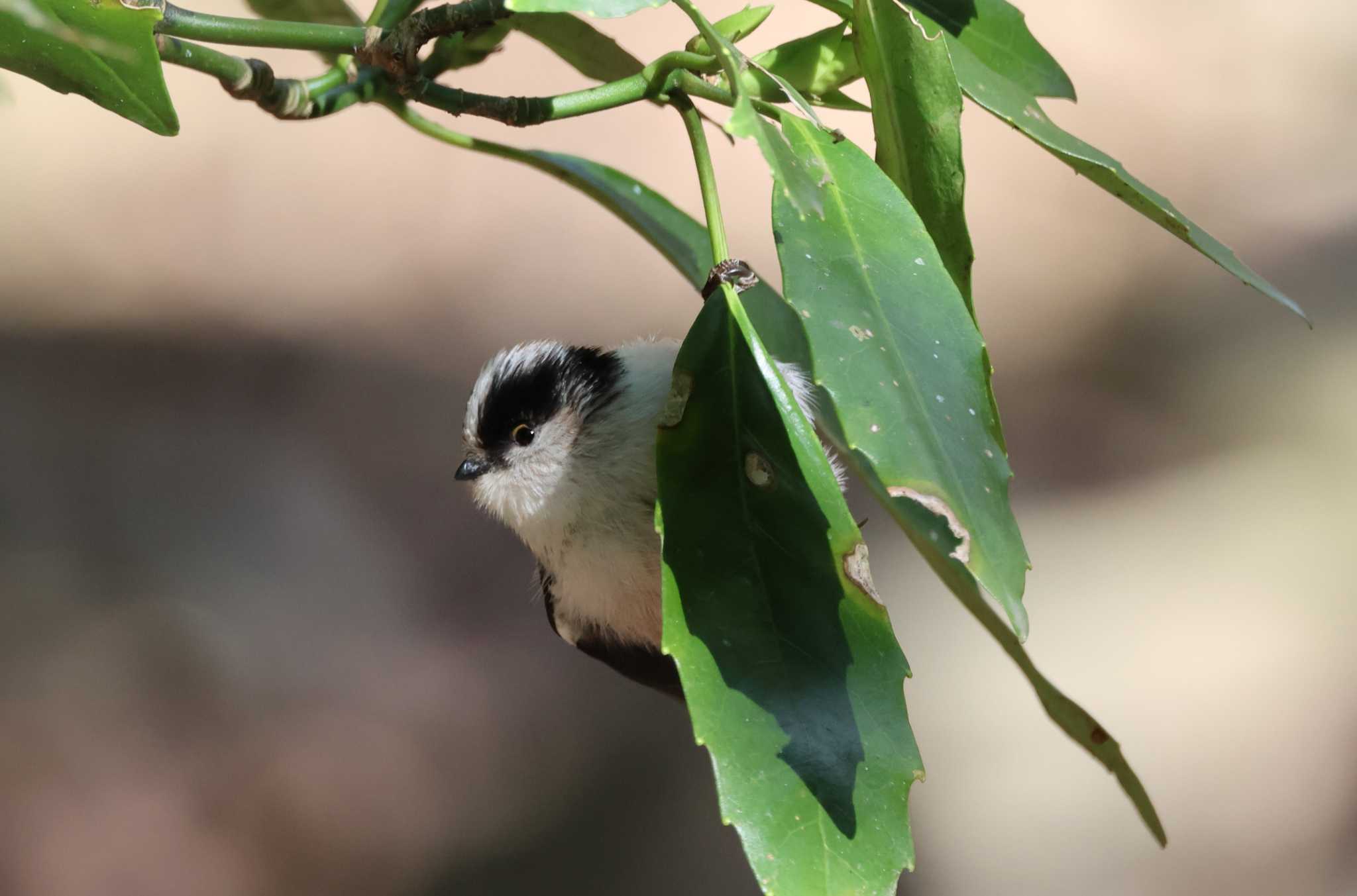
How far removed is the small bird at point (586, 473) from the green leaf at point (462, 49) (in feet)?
1.08

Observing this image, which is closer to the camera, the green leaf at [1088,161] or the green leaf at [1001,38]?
the green leaf at [1088,161]

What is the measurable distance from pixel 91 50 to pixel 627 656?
2.87 feet

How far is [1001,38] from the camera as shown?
3.31ft

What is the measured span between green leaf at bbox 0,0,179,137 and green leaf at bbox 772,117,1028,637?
0.41 m

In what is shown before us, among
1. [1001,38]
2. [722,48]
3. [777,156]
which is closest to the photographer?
[777,156]

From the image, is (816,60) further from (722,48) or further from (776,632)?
(776,632)

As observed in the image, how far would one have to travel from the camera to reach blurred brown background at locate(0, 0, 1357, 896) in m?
2.48

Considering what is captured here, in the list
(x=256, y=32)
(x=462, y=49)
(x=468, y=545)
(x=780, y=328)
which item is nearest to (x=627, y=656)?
(x=780, y=328)

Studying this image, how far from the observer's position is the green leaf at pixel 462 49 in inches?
40.2

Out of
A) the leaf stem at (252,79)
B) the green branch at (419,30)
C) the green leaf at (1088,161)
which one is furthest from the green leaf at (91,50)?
the green leaf at (1088,161)

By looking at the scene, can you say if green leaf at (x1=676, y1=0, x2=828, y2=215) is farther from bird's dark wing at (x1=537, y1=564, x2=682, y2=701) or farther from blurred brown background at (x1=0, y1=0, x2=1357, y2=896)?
blurred brown background at (x1=0, y1=0, x2=1357, y2=896)

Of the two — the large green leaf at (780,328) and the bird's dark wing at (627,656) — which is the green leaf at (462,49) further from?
the bird's dark wing at (627,656)

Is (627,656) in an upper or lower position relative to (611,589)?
lower

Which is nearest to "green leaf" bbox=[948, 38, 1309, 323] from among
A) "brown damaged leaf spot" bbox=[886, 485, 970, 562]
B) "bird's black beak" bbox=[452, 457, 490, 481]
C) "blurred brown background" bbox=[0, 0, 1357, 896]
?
"brown damaged leaf spot" bbox=[886, 485, 970, 562]
